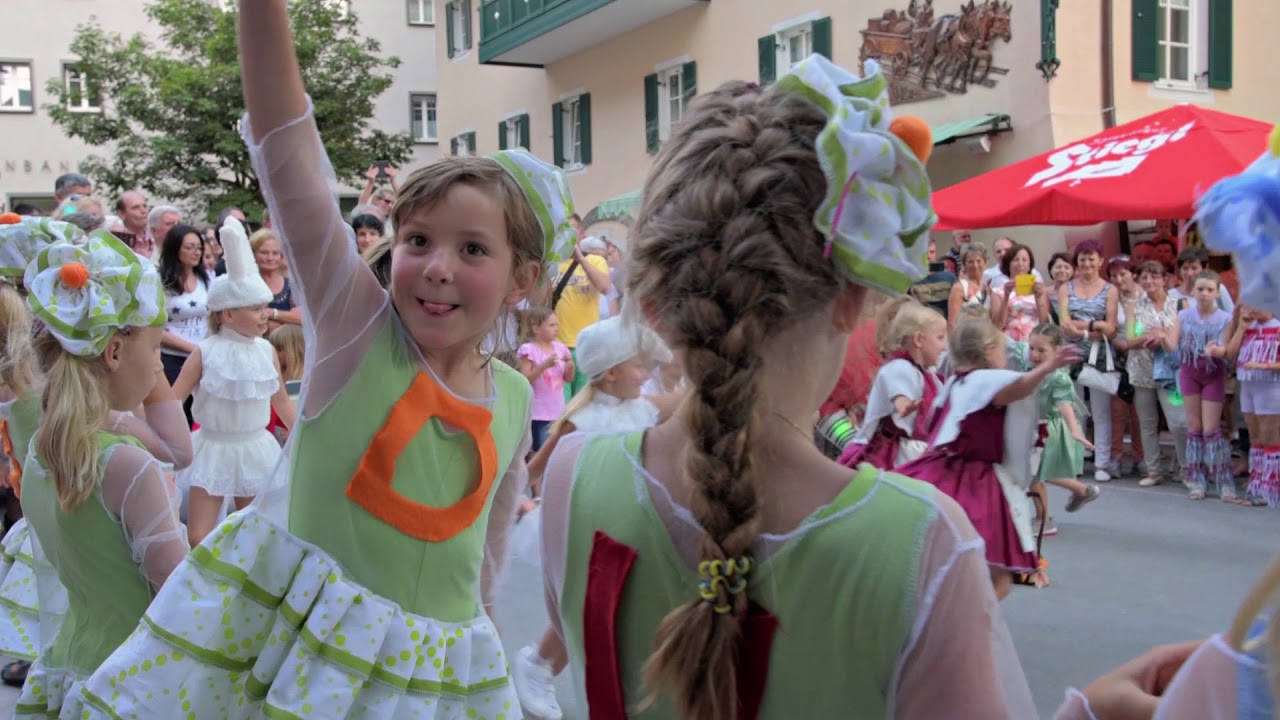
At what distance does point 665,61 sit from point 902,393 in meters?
15.6

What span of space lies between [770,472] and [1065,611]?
210 inches

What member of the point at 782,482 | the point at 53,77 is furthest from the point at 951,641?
the point at 53,77

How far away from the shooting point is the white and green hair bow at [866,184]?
1.39 metres

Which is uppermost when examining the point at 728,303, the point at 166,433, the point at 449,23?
the point at 449,23

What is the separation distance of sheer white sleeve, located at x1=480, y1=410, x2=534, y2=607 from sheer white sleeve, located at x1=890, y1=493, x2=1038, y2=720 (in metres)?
1.59

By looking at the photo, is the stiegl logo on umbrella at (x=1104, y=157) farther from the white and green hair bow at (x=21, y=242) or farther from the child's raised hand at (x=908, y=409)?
the white and green hair bow at (x=21, y=242)

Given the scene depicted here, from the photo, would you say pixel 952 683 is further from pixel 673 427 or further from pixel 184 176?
pixel 184 176

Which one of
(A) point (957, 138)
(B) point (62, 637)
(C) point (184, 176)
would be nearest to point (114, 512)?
(B) point (62, 637)

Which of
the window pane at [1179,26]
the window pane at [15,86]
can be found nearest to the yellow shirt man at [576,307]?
the window pane at [1179,26]

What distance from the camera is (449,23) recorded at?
91.5 feet

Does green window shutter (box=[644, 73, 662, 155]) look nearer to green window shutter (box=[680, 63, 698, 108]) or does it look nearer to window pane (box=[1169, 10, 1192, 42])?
green window shutter (box=[680, 63, 698, 108])

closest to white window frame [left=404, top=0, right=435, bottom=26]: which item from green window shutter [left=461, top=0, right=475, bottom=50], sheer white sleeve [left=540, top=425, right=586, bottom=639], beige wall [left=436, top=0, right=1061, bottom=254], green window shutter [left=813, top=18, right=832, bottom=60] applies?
beige wall [left=436, top=0, right=1061, bottom=254]

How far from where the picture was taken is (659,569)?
1484 mm

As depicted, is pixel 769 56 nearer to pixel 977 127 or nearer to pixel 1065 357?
pixel 977 127
